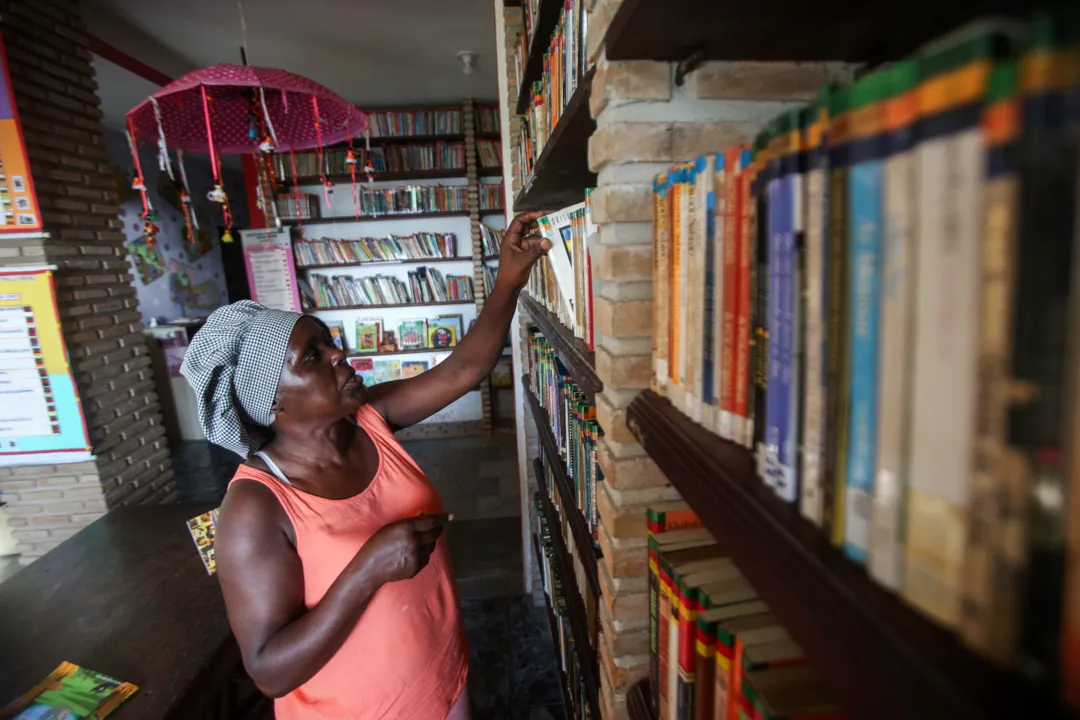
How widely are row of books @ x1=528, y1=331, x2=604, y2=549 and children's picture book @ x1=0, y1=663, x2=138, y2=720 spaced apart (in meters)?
1.20

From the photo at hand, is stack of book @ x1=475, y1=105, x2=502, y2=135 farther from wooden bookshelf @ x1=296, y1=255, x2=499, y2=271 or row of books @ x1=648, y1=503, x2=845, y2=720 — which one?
row of books @ x1=648, y1=503, x2=845, y2=720

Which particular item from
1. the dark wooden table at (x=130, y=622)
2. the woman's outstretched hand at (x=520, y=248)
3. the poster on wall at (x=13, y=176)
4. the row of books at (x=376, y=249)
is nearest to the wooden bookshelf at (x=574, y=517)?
the woman's outstretched hand at (x=520, y=248)

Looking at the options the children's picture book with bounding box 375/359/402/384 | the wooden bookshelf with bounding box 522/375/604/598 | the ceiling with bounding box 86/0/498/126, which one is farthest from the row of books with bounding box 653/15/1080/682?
the children's picture book with bounding box 375/359/402/384

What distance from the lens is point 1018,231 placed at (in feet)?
0.71

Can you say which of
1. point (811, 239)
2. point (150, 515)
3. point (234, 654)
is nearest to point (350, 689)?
point (234, 654)

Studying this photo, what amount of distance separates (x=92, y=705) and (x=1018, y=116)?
1.81m

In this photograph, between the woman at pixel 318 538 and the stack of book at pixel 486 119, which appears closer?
the woman at pixel 318 538

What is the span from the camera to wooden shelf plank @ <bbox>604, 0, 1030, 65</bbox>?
542 millimetres

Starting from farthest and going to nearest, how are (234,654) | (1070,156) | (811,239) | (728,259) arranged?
1. (234,654)
2. (728,259)
3. (811,239)
4. (1070,156)

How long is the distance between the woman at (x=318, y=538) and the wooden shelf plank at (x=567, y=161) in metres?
0.16

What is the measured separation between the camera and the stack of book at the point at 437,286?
16.7ft

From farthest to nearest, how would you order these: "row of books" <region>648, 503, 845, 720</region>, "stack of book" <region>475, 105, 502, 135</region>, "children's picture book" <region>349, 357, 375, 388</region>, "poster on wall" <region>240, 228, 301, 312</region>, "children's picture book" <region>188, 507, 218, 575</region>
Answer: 1. "children's picture book" <region>349, 357, 375, 388</region>
2. "stack of book" <region>475, 105, 502, 135</region>
3. "poster on wall" <region>240, 228, 301, 312</region>
4. "children's picture book" <region>188, 507, 218, 575</region>
5. "row of books" <region>648, 503, 845, 720</region>

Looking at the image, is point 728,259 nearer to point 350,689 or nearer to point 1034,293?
point 1034,293

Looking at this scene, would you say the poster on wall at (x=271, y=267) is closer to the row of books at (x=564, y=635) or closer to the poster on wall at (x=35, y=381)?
the poster on wall at (x=35, y=381)
